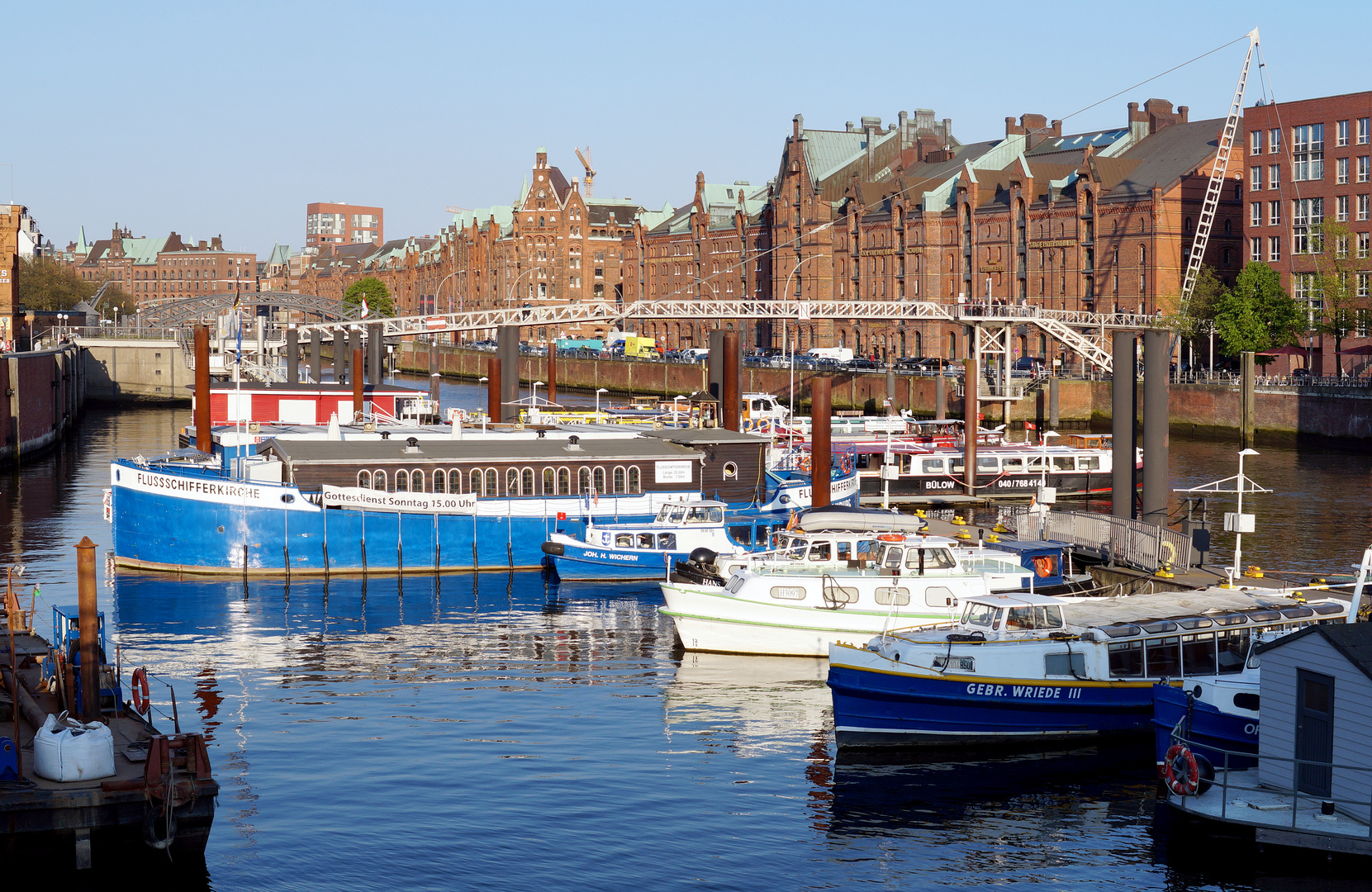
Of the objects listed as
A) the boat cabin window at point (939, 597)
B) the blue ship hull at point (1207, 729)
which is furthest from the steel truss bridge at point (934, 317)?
the blue ship hull at point (1207, 729)

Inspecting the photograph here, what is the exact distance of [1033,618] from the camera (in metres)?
31.1

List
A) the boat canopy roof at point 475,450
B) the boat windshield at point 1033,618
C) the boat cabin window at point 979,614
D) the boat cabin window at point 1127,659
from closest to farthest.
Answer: the boat cabin window at point 1127,659 < the boat windshield at point 1033,618 < the boat cabin window at point 979,614 < the boat canopy roof at point 475,450

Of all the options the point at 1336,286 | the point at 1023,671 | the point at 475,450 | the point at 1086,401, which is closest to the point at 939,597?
the point at 1023,671

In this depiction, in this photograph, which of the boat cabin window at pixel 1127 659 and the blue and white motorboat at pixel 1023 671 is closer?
the blue and white motorboat at pixel 1023 671

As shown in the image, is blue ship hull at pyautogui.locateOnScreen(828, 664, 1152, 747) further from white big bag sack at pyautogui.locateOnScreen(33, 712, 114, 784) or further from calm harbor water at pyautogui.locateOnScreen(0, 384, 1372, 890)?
white big bag sack at pyautogui.locateOnScreen(33, 712, 114, 784)

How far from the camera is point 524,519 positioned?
171ft

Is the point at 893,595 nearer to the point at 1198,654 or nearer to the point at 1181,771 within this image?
the point at 1198,654

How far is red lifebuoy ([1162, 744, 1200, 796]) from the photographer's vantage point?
2466 centimetres

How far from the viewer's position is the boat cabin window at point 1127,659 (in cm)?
3083

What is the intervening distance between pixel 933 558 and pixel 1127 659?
7.81 meters

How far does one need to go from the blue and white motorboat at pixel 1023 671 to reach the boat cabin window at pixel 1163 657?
0.06ft

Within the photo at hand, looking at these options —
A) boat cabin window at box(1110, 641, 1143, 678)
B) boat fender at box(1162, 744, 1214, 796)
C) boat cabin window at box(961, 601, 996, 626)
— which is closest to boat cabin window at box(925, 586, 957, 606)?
boat cabin window at box(961, 601, 996, 626)

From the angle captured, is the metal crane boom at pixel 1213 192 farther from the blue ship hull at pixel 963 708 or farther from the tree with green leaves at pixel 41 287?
the tree with green leaves at pixel 41 287

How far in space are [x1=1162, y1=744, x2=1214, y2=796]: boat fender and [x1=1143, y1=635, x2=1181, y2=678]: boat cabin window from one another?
5.75 m
